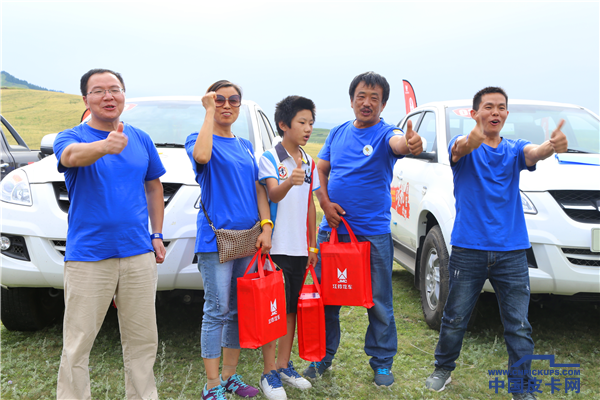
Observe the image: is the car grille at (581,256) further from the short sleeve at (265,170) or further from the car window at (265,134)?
the car window at (265,134)

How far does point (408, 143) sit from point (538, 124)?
2.41 meters

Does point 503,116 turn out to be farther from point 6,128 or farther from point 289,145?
point 6,128

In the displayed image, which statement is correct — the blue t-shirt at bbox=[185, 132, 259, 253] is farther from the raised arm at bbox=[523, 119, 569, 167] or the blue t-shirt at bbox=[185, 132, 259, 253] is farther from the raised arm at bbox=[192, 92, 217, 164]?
the raised arm at bbox=[523, 119, 569, 167]

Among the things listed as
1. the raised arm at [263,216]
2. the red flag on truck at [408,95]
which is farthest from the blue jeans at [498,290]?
the red flag on truck at [408,95]

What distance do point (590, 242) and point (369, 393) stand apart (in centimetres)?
175

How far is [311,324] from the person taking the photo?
118 inches

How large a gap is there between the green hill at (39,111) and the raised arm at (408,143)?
38.8 m

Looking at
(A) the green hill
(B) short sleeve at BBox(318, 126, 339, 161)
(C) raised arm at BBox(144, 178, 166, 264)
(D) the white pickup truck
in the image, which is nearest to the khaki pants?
(C) raised arm at BBox(144, 178, 166, 264)

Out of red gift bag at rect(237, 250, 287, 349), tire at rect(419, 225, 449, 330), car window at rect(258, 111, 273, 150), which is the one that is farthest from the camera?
car window at rect(258, 111, 273, 150)

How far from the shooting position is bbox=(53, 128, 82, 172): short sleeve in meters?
2.30

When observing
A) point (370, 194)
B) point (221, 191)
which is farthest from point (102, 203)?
point (370, 194)

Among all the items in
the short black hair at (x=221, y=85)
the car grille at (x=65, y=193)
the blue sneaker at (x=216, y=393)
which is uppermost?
the short black hair at (x=221, y=85)

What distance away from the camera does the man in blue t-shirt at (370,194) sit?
10.1 ft

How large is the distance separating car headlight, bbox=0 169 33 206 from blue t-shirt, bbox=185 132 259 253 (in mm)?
1352
